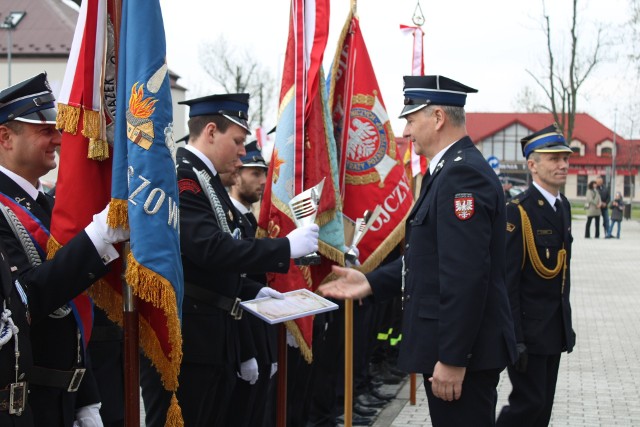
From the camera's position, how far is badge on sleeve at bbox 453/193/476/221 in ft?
11.9

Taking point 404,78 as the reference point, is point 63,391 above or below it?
below

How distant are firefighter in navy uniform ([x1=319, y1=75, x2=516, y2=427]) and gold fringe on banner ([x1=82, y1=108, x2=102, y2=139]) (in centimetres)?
142

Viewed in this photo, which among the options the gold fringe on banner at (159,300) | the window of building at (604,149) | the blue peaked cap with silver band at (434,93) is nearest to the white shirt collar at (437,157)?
the blue peaked cap with silver band at (434,93)

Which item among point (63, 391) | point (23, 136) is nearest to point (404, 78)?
point (23, 136)

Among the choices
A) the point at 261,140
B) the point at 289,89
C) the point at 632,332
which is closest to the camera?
the point at 289,89

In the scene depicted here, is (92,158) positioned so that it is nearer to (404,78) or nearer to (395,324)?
(404,78)

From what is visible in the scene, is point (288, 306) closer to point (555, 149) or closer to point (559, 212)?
point (559, 212)

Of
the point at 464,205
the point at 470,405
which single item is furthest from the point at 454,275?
the point at 470,405

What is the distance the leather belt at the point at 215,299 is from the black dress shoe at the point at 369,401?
9.65 ft

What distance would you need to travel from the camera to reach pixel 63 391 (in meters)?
3.29

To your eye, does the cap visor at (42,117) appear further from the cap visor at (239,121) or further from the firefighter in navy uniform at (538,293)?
the firefighter in navy uniform at (538,293)

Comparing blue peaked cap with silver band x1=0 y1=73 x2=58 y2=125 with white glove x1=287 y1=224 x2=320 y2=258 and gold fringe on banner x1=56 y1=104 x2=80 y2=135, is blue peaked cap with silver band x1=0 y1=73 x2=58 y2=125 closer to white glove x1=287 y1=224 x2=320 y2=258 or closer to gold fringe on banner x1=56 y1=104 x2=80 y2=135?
gold fringe on banner x1=56 y1=104 x2=80 y2=135

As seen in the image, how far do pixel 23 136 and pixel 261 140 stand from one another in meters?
13.2

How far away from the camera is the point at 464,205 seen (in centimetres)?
366
